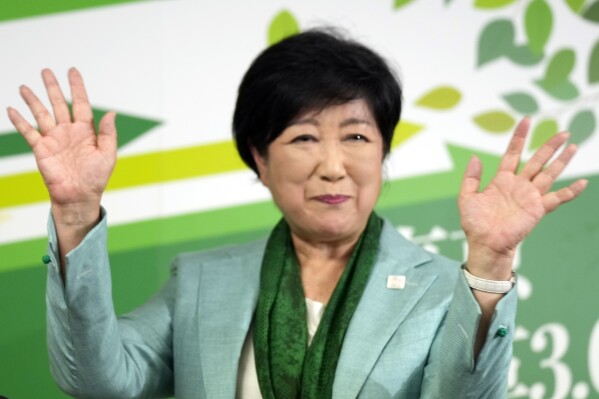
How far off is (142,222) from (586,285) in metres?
1.37

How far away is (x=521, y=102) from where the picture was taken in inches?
133

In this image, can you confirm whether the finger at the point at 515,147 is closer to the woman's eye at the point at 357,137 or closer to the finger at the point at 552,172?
the finger at the point at 552,172

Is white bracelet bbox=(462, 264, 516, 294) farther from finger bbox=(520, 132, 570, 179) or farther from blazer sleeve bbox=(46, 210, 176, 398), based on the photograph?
blazer sleeve bbox=(46, 210, 176, 398)

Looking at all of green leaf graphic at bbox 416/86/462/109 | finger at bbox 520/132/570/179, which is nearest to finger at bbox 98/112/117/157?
finger at bbox 520/132/570/179

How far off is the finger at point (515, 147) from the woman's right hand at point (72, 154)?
70 centimetres

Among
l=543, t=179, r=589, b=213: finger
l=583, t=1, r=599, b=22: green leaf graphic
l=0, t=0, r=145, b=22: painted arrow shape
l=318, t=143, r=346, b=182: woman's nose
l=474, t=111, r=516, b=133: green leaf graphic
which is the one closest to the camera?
l=543, t=179, r=589, b=213: finger

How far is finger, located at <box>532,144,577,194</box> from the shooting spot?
6.17ft

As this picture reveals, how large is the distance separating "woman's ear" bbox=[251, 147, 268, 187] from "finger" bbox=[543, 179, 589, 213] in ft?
2.58

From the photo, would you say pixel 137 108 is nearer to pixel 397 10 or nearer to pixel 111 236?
pixel 111 236

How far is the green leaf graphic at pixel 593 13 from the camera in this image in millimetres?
3453

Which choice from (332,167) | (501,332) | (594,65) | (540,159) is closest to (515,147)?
(540,159)

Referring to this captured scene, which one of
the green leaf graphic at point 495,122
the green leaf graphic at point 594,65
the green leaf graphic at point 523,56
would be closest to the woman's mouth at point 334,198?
the green leaf graphic at point 495,122

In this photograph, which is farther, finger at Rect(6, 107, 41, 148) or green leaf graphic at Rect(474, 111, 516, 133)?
green leaf graphic at Rect(474, 111, 516, 133)

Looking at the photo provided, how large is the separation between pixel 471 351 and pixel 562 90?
1717 mm
